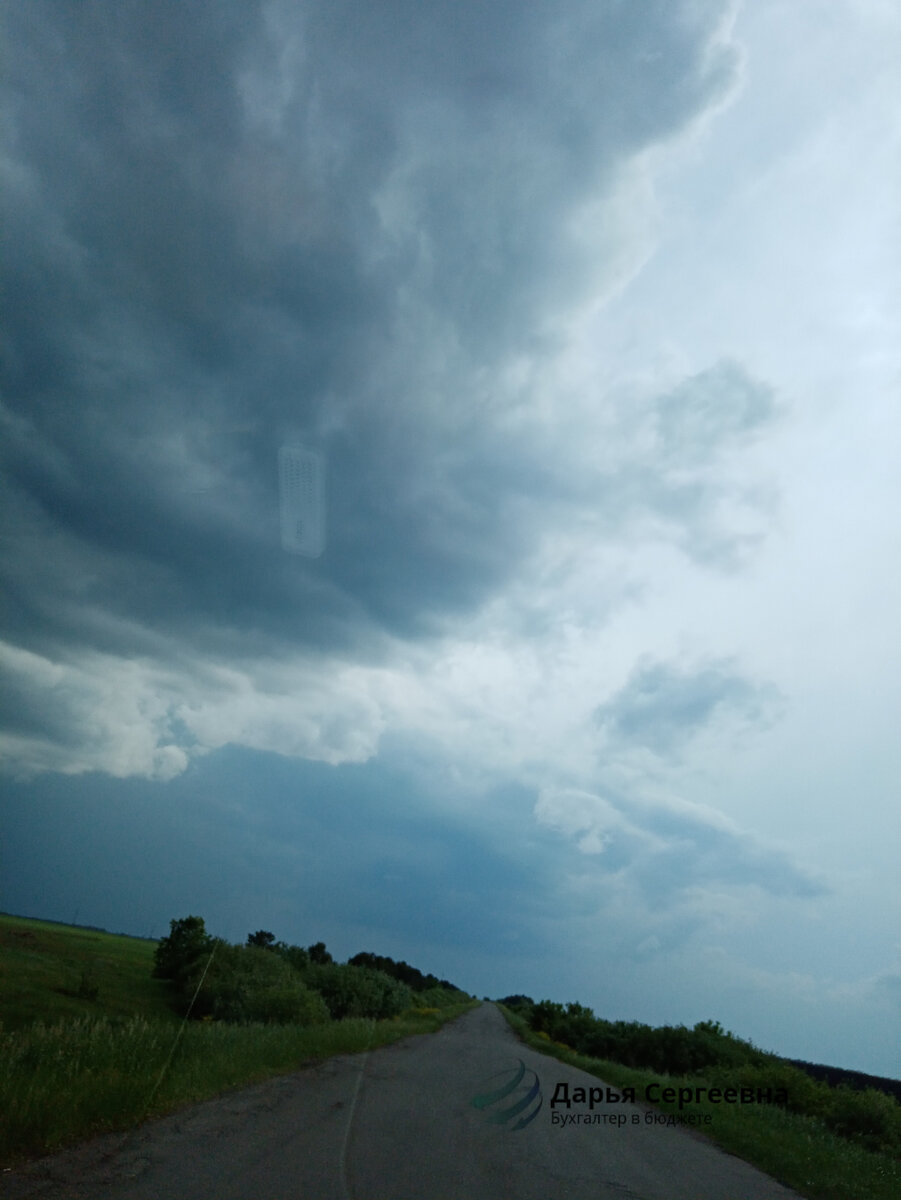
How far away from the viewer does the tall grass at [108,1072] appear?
24.7ft

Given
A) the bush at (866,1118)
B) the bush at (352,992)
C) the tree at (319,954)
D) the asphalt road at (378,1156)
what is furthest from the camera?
the tree at (319,954)

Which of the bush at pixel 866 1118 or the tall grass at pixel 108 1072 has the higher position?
the bush at pixel 866 1118

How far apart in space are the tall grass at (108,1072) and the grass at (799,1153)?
8187 mm

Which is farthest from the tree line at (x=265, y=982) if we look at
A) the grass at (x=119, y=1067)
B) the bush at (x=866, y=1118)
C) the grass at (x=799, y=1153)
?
the bush at (x=866, y=1118)

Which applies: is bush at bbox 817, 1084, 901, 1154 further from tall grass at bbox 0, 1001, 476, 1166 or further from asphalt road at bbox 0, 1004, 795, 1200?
tall grass at bbox 0, 1001, 476, 1166

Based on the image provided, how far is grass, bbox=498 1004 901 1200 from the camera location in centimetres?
999

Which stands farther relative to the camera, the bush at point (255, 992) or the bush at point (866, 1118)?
the bush at point (255, 992)

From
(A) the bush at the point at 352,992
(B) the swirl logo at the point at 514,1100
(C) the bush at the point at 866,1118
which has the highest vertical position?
(A) the bush at the point at 352,992

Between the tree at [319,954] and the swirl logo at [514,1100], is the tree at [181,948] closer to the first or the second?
the tree at [319,954]

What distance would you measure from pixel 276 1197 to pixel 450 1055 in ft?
55.7

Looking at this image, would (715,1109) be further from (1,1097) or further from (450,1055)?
(1,1097)

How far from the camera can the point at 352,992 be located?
139ft

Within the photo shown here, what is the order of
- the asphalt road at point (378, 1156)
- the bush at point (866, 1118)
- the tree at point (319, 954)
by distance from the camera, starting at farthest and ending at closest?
the tree at point (319, 954), the bush at point (866, 1118), the asphalt road at point (378, 1156)

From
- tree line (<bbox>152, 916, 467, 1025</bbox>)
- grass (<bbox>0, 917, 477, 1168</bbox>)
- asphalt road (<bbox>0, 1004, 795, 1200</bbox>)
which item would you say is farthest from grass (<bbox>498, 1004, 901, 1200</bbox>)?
tree line (<bbox>152, 916, 467, 1025</bbox>)
